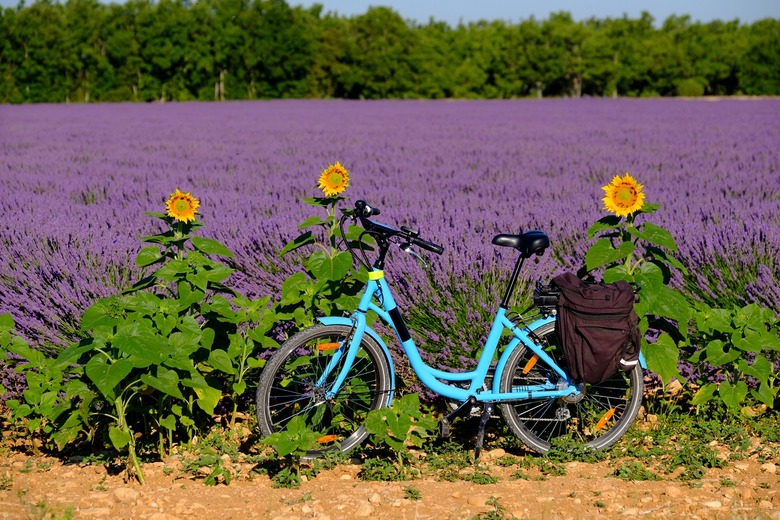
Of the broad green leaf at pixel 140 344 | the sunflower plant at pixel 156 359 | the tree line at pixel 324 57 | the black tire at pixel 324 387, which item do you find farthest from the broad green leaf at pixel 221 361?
the tree line at pixel 324 57

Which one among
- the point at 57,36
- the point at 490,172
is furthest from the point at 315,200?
the point at 57,36

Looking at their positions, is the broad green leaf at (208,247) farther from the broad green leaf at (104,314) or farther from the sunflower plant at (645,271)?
the sunflower plant at (645,271)

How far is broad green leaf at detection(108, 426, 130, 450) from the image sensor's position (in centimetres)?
291

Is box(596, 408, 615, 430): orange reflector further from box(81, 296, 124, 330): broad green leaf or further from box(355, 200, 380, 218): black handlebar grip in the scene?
box(81, 296, 124, 330): broad green leaf

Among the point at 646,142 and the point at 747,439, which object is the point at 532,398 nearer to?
the point at 747,439

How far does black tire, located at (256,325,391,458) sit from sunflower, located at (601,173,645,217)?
3.38ft

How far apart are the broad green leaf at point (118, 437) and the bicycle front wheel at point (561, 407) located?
134 centimetres

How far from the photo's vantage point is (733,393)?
335 cm

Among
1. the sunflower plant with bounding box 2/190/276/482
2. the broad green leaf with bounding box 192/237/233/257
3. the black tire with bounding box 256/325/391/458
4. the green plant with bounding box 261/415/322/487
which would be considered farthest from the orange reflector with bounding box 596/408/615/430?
the broad green leaf with bounding box 192/237/233/257

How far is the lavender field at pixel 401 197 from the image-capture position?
402 cm

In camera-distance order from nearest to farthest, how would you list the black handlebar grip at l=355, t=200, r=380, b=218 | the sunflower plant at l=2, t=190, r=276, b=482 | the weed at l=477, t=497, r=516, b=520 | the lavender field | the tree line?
1. the weed at l=477, t=497, r=516, b=520
2. the sunflower plant at l=2, t=190, r=276, b=482
3. the black handlebar grip at l=355, t=200, r=380, b=218
4. the lavender field
5. the tree line

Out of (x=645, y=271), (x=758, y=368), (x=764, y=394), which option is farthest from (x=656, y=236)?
(x=764, y=394)

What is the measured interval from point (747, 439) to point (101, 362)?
2358 mm

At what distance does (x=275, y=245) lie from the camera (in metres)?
4.39
